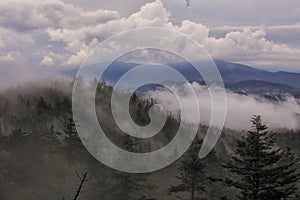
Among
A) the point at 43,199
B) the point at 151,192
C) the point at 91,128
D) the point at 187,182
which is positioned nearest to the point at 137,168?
the point at 187,182

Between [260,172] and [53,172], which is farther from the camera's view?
[53,172]

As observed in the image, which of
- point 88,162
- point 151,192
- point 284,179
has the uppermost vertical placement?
point 284,179

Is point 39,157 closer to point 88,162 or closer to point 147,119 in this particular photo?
point 88,162

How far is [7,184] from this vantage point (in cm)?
8306

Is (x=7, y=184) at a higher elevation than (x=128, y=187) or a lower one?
lower

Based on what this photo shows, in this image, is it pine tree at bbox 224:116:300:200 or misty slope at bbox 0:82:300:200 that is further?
misty slope at bbox 0:82:300:200

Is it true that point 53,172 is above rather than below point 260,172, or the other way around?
below

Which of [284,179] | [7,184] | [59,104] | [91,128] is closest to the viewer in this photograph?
[284,179]

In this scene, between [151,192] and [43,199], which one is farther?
[151,192]

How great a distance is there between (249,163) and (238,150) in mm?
1281

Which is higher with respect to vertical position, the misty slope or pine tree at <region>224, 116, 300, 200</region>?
pine tree at <region>224, 116, 300, 200</region>

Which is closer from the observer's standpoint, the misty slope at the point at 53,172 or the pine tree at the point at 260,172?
the pine tree at the point at 260,172

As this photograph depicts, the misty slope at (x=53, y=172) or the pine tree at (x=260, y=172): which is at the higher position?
the pine tree at (x=260, y=172)

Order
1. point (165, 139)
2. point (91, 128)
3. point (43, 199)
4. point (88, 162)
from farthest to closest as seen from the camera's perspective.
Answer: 1. point (165, 139)
2. point (91, 128)
3. point (88, 162)
4. point (43, 199)
